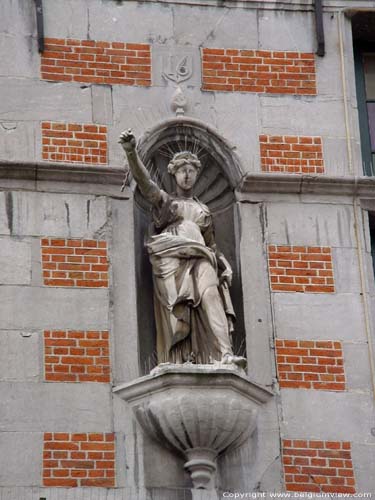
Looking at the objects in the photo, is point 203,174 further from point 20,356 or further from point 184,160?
point 20,356

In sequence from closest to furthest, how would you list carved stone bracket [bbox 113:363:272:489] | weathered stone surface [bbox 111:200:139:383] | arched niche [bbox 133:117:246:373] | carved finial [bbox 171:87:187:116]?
carved stone bracket [bbox 113:363:272:489]
weathered stone surface [bbox 111:200:139:383]
arched niche [bbox 133:117:246:373]
carved finial [bbox 171:87:187:116]

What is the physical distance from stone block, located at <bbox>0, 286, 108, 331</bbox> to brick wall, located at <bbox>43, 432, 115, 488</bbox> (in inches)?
36.4

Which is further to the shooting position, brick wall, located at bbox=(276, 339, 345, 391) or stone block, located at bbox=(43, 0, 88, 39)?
stone block, located at bbox=(43, 0, 88, 39)

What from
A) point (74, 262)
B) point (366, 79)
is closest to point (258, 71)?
point (366, 79)

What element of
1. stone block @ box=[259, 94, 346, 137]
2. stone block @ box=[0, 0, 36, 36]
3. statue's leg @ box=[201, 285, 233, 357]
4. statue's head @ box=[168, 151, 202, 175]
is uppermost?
stone block @ box=[0, 0, 36, 36]

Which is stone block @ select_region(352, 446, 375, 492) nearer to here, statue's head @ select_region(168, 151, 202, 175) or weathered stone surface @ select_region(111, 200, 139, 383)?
weathered stone surface @ select_region(111, 200, 139, 383)

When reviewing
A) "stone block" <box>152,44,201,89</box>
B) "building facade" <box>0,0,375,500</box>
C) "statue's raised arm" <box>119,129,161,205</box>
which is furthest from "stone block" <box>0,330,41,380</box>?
"stone block" <box>152,44,201,89</box>

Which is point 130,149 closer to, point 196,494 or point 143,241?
point 143,241

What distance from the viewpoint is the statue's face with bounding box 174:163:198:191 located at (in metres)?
16.3

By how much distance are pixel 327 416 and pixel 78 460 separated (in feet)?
6.50

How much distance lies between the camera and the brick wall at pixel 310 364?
15617mm

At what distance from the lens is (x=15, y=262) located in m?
15.7

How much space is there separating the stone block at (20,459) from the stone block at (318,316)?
2170 mm

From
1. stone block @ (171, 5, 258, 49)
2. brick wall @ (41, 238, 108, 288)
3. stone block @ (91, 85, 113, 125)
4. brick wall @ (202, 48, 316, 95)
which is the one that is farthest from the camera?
stone block @ (171, 5, 258, 49)
